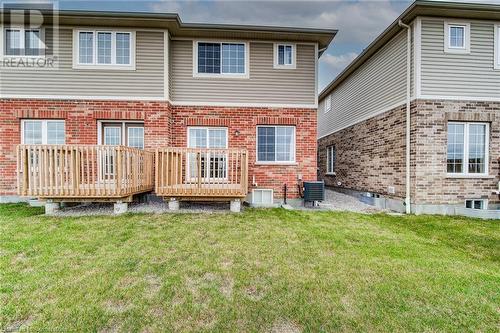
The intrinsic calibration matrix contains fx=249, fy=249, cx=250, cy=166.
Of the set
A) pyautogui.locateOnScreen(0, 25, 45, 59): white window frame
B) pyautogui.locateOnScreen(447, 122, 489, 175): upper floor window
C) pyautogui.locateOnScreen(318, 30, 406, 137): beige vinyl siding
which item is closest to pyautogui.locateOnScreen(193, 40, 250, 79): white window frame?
pyautogui.locateOnScreen(0, 25, 45, 59): white window frame

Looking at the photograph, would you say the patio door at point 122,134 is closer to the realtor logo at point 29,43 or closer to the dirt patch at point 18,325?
the realtor logo at point 29,43

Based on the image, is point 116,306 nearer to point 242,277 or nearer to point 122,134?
point 242,277

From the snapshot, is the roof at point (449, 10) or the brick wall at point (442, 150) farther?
the brick wall at point (442, 150)

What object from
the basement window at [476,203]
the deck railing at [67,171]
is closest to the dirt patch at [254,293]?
the deck railing at [67,171]

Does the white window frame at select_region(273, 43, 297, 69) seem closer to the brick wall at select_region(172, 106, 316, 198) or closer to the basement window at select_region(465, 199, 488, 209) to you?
the brick wall at select_region(172, 106, 316, 198)

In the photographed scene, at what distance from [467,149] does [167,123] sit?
30.8 ft

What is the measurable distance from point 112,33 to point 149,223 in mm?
6291

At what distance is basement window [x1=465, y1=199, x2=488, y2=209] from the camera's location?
7.61 m

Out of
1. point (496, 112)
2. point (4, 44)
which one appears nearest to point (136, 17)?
point (4, 44)

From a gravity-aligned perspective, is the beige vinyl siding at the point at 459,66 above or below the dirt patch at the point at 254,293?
above

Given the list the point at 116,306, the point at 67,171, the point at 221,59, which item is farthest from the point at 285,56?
the point at 116,306

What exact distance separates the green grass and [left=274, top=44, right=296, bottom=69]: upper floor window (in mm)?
5685

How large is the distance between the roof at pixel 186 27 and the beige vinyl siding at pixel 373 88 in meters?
2.32

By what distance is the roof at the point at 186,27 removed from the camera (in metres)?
7.45
